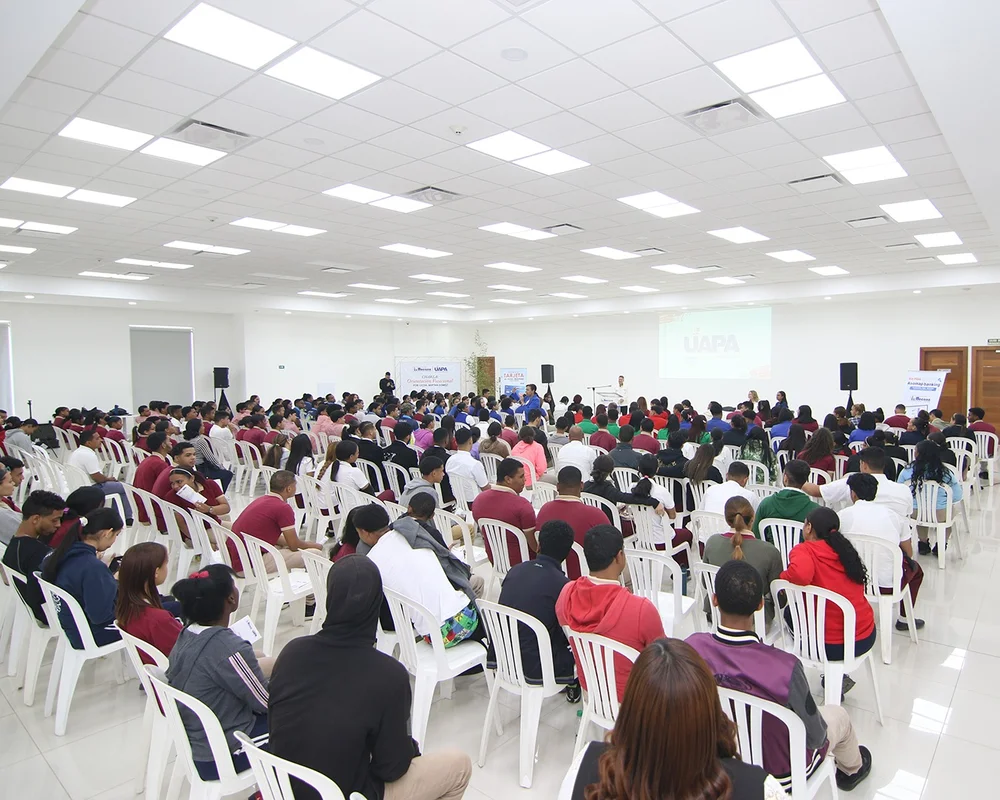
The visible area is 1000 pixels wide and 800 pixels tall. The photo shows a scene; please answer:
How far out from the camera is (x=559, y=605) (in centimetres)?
253

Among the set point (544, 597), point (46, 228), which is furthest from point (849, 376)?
point (46, 228)

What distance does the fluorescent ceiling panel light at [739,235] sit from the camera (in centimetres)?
834

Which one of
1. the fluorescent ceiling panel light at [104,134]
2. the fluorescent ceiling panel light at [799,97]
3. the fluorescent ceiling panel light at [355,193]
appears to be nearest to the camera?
the fluorescent ceiling panel light at [799,97]

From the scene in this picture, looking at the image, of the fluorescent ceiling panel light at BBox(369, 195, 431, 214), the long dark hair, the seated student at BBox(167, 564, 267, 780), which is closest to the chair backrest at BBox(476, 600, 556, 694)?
the seated student at BBox(167, 564, 267, 780)

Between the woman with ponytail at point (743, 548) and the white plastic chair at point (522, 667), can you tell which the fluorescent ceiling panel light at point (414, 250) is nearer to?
the woman with ponytail at point (743, 548)

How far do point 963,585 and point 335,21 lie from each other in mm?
6090

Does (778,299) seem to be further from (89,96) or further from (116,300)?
(116,300)

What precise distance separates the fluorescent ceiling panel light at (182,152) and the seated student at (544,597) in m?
4.43

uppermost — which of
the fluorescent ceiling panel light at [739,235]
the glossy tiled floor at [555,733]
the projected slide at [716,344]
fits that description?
the fluorescent ceiling panel light at [739,235]

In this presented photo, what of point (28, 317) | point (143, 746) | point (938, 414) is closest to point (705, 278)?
point (938, 414)

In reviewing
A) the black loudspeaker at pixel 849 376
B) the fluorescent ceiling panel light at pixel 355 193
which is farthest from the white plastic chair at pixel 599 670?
the black loudspeaker at pixel 849 376

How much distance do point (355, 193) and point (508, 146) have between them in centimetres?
209

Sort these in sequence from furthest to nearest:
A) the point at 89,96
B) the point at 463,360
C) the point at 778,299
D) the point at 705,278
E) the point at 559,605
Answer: the point at 463,360, the point at 778,299, the point at 705,278, the point at 89,96, the point at 559,605

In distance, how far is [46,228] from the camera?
7703 mm
